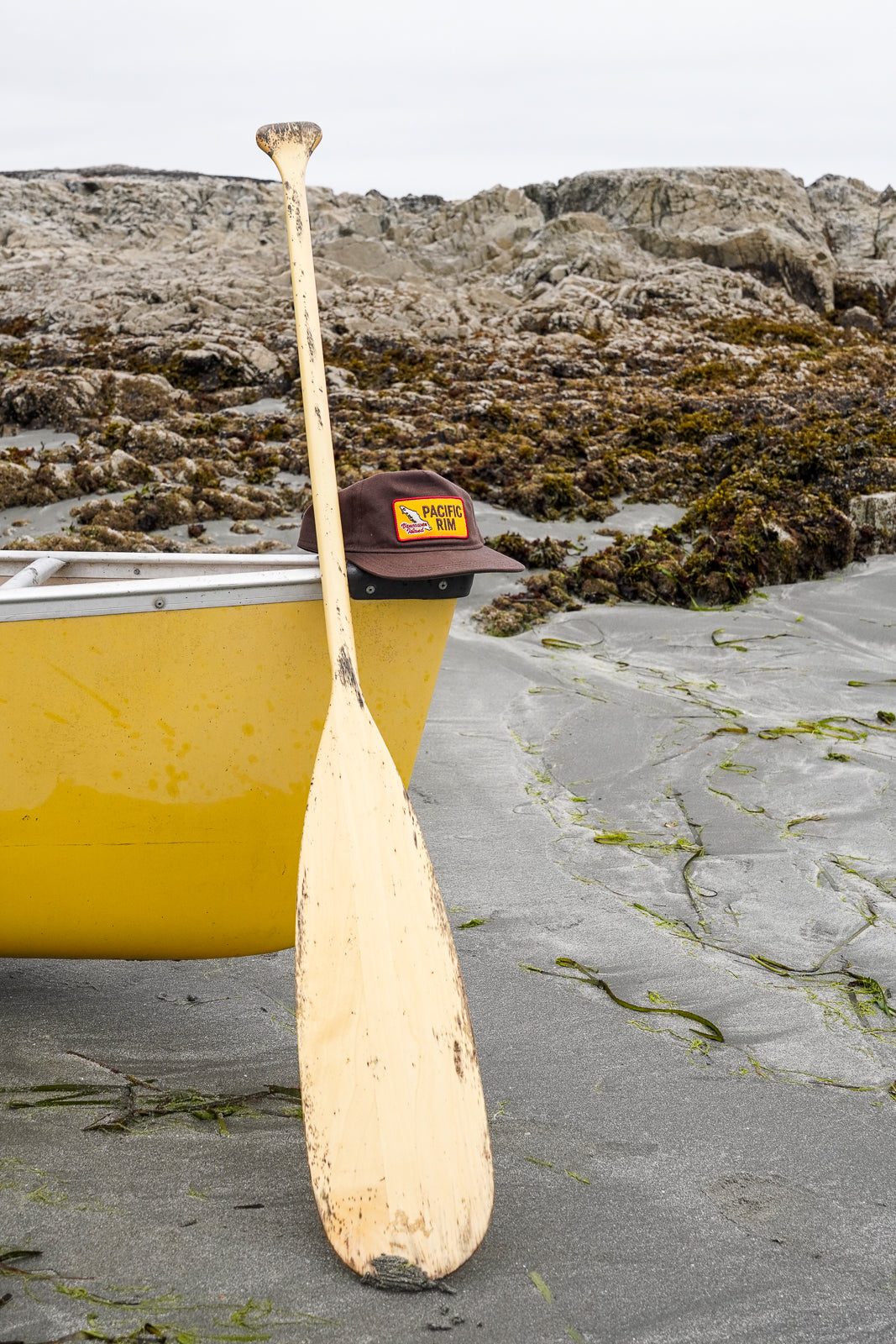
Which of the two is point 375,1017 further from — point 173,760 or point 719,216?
point 719,216

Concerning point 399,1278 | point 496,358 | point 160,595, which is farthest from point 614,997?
point 496,358

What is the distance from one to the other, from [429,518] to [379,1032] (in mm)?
986

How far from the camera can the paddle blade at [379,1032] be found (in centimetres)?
135

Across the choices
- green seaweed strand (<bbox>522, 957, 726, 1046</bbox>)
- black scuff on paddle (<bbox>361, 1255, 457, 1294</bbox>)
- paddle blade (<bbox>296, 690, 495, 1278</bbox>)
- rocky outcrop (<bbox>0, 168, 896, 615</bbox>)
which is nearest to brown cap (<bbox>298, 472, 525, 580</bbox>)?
paddle blade (<bbox>296, 690, 495, 1278</bbox>)

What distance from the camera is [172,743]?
1.87 meters

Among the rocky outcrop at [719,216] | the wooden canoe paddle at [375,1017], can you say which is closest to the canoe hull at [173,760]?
the wooden canoe paddle at [375,1017]

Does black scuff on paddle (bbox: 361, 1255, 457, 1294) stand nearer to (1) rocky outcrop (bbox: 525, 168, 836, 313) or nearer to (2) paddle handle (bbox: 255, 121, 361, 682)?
(2) paddle handle (bbox: 255, 121, 361, 682)

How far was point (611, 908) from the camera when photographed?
2457 millimetres

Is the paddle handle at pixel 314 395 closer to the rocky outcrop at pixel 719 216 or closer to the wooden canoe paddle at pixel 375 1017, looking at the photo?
the wooden canoe paddle at pixel 375 1017

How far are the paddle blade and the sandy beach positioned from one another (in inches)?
3.3

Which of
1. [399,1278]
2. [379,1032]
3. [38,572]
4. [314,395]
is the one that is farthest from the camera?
[38,572]

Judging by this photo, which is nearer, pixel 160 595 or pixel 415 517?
pixel 160 595

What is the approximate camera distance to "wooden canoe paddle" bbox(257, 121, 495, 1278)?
1347mm

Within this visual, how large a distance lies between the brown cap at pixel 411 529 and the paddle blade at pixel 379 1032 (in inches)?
11.8
